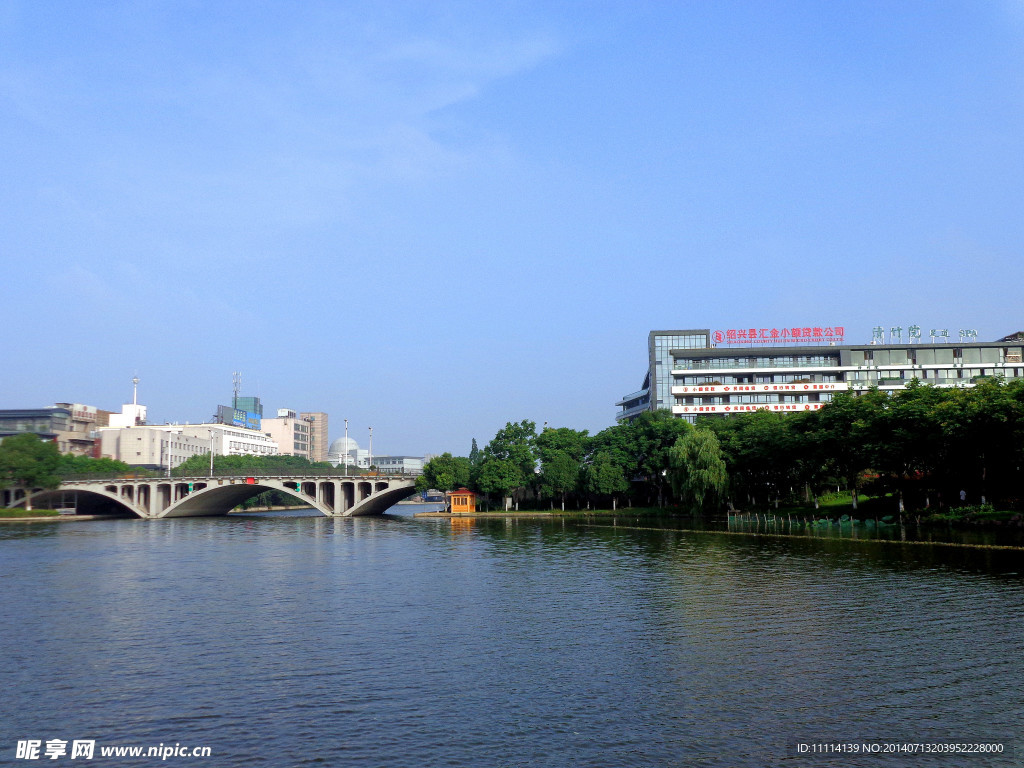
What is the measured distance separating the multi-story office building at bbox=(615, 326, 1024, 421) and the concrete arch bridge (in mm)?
52122

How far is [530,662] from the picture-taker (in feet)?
88.2

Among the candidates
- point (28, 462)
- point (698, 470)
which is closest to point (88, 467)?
point (28, 462)

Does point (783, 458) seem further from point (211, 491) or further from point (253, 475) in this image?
point (211, 491)

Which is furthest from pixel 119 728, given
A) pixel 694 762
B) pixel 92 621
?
pixel 92 621

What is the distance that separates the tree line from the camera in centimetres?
7088

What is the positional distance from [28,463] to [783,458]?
125 meters

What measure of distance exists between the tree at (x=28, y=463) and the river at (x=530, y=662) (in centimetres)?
9872

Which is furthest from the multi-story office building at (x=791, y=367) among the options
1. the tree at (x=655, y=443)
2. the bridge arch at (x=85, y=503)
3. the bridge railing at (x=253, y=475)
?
the bridge arch at (x=85, y=503)

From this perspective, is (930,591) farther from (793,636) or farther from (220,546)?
(220,546)

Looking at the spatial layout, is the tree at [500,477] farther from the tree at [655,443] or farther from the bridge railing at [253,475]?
the tree at [655,443]

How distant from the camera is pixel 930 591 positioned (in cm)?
3809

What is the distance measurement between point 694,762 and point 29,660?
2445 cm

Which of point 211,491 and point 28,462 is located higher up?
point 28,462

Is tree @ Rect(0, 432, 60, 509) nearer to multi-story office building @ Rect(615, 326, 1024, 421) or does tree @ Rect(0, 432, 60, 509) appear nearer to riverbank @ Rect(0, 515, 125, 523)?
riverbank @ Rect(0, 515, 125, 523)
